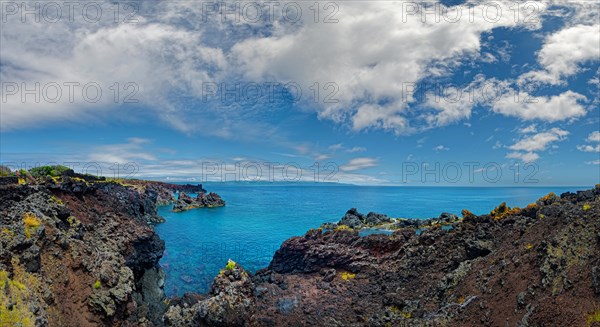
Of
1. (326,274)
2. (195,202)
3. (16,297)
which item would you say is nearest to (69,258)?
(16,297)

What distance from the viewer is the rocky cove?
18484 millimetres

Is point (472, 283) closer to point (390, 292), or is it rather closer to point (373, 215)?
point (390, 292)

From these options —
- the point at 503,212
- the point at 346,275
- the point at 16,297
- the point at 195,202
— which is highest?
the point at 503,212

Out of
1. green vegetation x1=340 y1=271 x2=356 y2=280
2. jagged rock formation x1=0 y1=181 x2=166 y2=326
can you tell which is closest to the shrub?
jagged rock formation x1=0 y1=181 x2=166 y2=326

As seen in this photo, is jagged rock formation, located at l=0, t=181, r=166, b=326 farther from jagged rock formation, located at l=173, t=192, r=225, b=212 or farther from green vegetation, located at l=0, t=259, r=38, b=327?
jagged rock formation, located at l=173, t=192, r=225, b=212

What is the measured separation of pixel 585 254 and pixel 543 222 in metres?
6.54

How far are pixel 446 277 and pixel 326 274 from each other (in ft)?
39.8

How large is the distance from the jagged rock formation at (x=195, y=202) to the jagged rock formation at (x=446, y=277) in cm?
8481

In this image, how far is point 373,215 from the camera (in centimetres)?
6838

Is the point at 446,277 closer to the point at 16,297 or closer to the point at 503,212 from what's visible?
the point at 503,212

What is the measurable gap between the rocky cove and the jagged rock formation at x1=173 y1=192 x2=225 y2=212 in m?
85.0

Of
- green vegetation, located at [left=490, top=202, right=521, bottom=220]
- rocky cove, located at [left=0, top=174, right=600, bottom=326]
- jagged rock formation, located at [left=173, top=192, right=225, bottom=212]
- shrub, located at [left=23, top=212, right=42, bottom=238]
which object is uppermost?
shrub, located at [left=23, top=212, right=42, bottom=238]

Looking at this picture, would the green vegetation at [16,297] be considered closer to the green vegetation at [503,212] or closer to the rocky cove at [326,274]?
the rocky cove at [326,274]

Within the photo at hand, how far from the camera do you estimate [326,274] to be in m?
33.9
